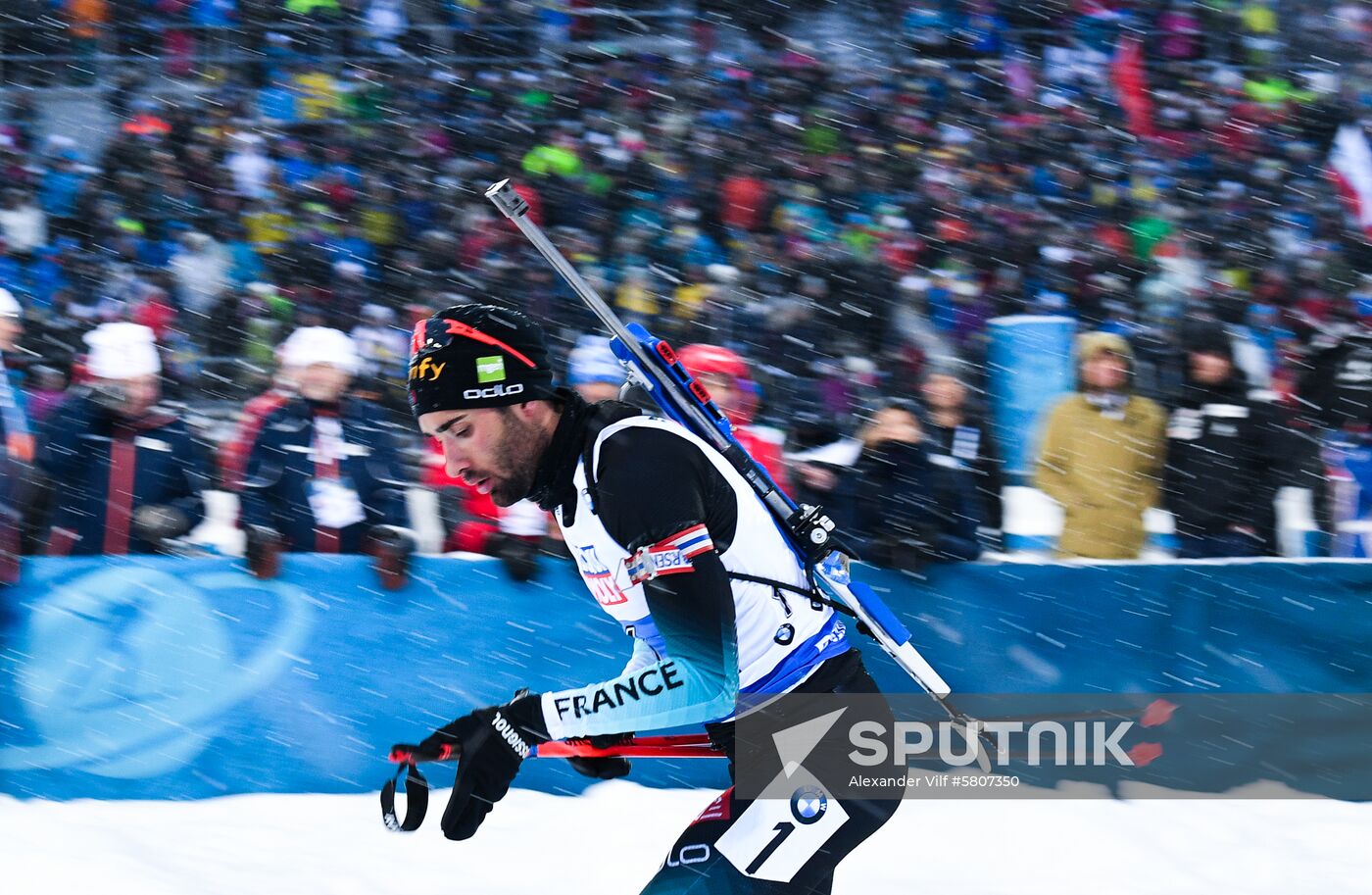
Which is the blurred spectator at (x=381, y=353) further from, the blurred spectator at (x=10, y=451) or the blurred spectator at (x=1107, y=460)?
the blurred spectator at (x=1107, y=460)

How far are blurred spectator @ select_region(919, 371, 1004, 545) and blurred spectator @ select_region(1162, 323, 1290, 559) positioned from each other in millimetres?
699

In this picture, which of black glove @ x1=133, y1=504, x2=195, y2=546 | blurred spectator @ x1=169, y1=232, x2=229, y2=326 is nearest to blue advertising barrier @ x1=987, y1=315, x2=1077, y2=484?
black glove @ x1=133, y1=504, x2=195, y2=546

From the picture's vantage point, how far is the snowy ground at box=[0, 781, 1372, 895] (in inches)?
179

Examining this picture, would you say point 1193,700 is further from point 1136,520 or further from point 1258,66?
point 1258,66

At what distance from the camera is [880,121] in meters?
10.0

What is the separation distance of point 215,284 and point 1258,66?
730 centimetres

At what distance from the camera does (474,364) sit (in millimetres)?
2520

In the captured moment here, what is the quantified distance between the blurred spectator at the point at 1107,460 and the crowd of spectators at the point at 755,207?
1.99ft

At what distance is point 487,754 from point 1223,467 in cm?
418

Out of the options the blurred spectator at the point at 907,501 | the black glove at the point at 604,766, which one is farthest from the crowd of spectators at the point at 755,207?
the black glove at the point at 604,766

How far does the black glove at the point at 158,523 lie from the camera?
5.47 m

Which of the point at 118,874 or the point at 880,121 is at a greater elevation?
the point at 880,121

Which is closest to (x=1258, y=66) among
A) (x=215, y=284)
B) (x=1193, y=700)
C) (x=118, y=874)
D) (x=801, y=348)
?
(x=801, y=348)

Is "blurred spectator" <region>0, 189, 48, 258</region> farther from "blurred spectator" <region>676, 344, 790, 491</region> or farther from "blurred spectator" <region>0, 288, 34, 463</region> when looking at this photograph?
"blurred spectator" <region>676, 344, 790, 491</region>
